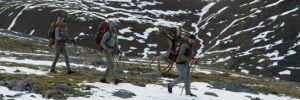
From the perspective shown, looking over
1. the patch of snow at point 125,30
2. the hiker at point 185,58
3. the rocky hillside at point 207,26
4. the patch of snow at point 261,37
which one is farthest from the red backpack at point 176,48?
the patch of snow at point 125,30

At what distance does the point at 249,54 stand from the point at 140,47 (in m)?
39.2

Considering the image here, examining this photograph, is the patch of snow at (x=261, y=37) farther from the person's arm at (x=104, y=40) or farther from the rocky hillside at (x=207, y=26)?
the person's arm at (x=104, y=40)

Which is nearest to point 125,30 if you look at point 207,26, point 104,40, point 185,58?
→ point 207,26

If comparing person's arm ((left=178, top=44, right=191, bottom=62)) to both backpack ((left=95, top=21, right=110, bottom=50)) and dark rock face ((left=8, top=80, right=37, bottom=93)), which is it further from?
dark rock face ((left=8, top=80, right=37, bottom=93))

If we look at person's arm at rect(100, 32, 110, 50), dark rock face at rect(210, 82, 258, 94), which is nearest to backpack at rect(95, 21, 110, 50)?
person's arm at rect(100, 32, 110, 50)

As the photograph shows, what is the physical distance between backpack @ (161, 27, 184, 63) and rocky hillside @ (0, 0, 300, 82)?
Answer: 2285 inches

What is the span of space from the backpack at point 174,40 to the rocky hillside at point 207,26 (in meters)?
58.0

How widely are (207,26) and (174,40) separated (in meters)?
121

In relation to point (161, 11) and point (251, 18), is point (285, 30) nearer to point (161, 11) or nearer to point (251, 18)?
point (251, 18)

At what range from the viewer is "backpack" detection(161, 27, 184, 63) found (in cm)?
1300

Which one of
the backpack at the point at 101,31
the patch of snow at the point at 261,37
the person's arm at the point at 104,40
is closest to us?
the person's arm at the point at 104,40

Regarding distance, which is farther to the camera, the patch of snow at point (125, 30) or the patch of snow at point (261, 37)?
the patch of snow at point (125, 30)

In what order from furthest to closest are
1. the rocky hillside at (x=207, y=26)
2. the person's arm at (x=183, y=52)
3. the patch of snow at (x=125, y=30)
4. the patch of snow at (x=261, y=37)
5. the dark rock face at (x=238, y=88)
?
the patch of snow at (x=125, y=30) < the patch of snow at (x=261, y=37) < the rocky hillside at (x=207, y=26) < the dark rock face at (x=238, y=88) < the person's arm at (x=183, y=52)

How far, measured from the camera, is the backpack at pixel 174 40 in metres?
13.0
